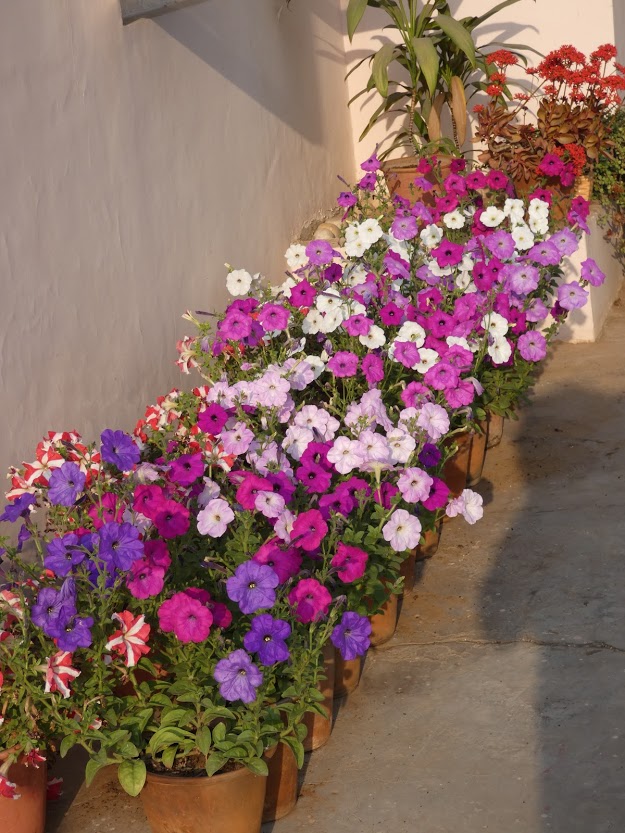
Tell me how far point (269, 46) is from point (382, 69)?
2.22ft

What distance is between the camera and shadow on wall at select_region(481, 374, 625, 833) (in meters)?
2.75

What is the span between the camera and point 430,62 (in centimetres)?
596

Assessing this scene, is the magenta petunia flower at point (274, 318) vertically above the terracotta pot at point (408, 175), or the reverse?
the terracotta pot at point (408, 175)

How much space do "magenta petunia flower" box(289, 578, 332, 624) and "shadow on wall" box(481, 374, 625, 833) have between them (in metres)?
0.73

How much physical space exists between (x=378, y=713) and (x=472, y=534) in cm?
118

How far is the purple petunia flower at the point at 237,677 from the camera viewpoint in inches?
95.0

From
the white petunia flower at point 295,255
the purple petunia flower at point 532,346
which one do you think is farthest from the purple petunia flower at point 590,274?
the white petunia flower at point 295,255

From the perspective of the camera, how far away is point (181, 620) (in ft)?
8.00

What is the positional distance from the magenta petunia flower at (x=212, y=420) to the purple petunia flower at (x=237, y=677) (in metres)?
0.96

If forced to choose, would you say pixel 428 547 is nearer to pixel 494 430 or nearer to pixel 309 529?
pixel 494 430

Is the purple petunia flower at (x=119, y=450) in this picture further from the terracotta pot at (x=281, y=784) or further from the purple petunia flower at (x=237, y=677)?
the terracotta pot at (x=281, y=784)

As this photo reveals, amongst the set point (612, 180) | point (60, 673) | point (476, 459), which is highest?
point (612, 180)

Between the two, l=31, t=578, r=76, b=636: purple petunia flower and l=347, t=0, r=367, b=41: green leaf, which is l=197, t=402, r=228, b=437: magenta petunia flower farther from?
l=347, t=0, r=367, b=41: green leaf

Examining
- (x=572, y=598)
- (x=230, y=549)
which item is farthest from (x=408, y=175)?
(x=230, y=549)
